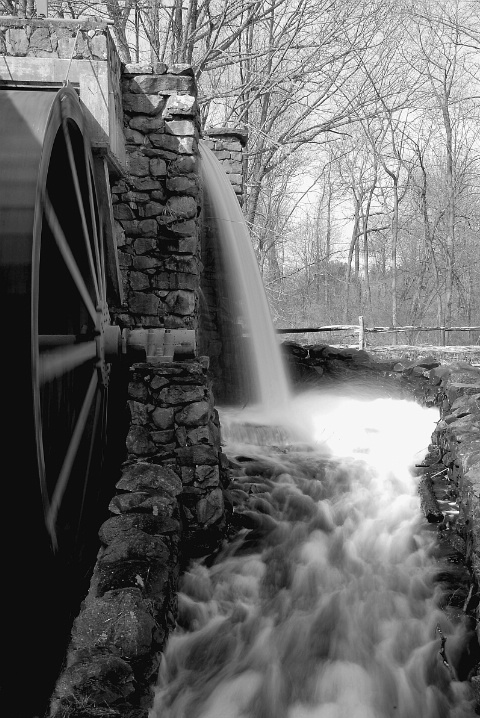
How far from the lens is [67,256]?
308 centimetres

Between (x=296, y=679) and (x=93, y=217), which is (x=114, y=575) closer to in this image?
(x=296, y=679)

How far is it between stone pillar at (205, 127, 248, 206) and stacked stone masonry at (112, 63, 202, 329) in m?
3.25

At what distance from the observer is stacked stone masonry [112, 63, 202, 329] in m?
4.46

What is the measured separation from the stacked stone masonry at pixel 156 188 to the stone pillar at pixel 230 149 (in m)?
3.25

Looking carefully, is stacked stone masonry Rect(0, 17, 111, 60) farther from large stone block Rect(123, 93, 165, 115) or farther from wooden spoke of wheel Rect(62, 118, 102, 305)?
wooden spoke of wheel Rect(62, 118, 102, 305)

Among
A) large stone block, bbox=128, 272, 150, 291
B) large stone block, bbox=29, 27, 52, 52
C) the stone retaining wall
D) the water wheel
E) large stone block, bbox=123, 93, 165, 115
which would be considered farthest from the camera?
large stone block, bbox=128, 272, 150, 291

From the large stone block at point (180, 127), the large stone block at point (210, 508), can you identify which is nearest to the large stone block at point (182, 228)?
the large stone block at point (180, 127)

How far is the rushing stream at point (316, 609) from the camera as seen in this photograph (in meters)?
2.97

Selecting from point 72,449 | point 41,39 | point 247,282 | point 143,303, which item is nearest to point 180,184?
point 143,303

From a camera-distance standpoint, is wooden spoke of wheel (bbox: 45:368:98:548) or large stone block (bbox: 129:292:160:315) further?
large stone block (bbox: 129:292:160:315)

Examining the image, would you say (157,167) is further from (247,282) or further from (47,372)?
(247,282)

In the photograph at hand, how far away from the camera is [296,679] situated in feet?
10.1

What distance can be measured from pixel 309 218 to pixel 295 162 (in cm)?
901

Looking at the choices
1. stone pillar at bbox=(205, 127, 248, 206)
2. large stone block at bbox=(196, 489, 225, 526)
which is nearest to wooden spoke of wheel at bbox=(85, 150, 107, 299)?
large stone block at bbox=(196, 489, 225, 526)
